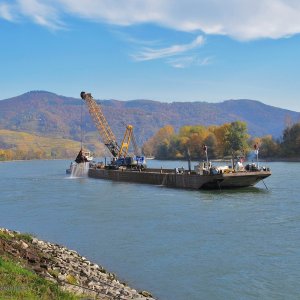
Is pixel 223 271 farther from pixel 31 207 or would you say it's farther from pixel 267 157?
pixel 267 157

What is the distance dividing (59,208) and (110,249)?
23.8 metres

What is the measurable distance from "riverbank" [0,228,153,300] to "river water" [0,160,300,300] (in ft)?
6.89

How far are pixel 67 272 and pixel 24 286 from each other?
4.73 meters

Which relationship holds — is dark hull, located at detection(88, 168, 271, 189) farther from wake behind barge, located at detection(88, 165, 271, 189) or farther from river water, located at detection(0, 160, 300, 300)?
river water, located at detection(0, 160, 300, 300)

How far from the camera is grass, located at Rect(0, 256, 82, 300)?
14.3 m

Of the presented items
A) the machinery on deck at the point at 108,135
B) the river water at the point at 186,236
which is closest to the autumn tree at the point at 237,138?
the machinery on deck at the point at 108,135

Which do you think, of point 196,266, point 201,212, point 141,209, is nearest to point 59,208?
point 141,209

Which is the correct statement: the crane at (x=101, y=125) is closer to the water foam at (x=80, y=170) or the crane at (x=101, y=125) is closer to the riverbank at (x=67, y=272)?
the water foam at (x=80, y=170)

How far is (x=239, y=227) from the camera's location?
3659cm

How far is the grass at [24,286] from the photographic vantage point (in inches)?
562

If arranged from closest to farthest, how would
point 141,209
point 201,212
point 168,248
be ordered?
point 168,248
point 201,212
point 141,209

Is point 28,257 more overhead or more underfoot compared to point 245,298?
more overhead

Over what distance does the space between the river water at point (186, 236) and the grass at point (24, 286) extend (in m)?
6.08

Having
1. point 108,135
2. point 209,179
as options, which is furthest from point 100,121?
point 209,179
